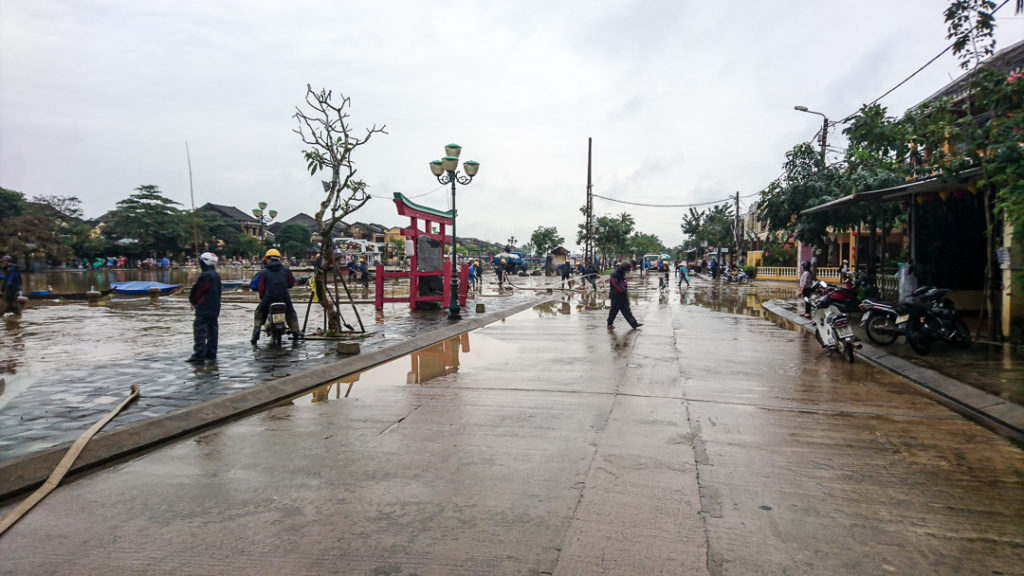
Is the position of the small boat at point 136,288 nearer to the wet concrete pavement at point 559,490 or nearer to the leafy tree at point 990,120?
the wet concrete pavement at point 559,490

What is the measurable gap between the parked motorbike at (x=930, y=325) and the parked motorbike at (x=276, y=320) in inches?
403

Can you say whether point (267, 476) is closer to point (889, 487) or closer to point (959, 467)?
point (889, 487)

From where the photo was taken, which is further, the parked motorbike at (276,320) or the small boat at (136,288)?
the small boat at (136,288)

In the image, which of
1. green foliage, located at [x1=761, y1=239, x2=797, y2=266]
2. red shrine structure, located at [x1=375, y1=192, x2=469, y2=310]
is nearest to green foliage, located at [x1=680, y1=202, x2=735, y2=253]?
green foliage, located at [x1=761, y1=239, x2=797, y2=266]

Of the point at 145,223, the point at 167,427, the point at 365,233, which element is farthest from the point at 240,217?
the point at 167,427

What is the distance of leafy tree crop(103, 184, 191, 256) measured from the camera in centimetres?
5634

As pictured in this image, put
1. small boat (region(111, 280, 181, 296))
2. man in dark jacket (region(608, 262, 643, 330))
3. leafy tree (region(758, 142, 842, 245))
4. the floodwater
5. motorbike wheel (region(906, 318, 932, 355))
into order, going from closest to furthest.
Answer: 1. the floodwater
2. motorbike wheel (region(906, 318, 932, 355))
3. man in dark jacket (region(608, 262, 643, 330))
4. leafy tree (region(758, 142, 842, 245))
5. small boat (region(111, 280, 181, 296))

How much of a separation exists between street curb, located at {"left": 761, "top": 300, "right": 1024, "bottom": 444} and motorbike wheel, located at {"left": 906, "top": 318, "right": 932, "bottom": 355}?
0.39 meters

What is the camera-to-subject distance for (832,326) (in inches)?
364

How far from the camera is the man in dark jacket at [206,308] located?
8.22m

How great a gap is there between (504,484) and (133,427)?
3451 mm

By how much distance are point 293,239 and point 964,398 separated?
243ft

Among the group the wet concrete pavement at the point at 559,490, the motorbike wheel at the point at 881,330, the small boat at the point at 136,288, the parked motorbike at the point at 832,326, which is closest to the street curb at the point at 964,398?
the wet concrete pavement at the point at 559,490

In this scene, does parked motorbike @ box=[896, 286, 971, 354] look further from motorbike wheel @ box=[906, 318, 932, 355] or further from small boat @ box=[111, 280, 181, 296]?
small boat @ box=[111, 280, 181, 296]
